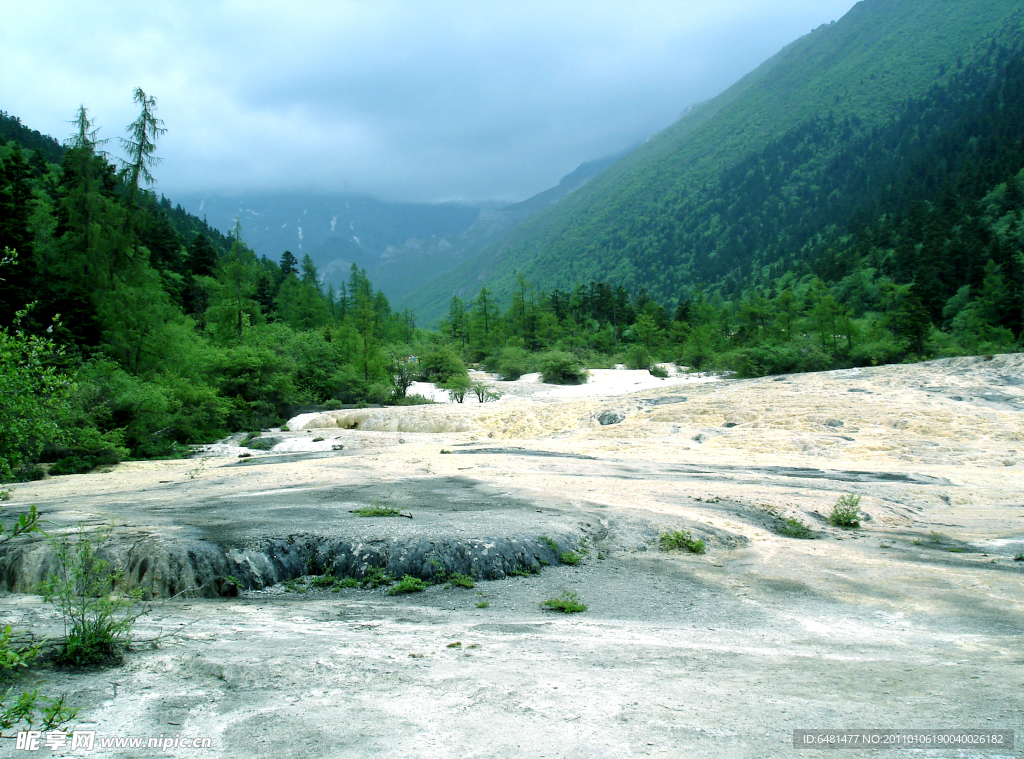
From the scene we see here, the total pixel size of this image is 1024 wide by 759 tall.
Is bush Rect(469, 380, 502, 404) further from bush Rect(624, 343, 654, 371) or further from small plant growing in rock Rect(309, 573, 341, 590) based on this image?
small plant growing in rock Rect(309, 573, 341, 590)

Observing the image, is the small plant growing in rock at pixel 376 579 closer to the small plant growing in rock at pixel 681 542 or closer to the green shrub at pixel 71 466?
the small plant growing in rock at pixel 681 542

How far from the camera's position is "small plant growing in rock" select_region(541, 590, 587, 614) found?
24.1 ft

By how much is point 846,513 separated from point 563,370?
38.7 meters

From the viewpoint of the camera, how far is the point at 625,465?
61.4 feet

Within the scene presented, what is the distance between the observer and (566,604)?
7.38 m

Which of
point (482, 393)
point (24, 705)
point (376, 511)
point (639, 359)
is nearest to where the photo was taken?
point (24, 705)

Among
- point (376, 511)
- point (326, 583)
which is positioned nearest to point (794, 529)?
point (376, 511)

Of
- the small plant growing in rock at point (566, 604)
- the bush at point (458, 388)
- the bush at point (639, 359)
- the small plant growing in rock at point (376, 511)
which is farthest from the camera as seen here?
the bush at point (639, 359)

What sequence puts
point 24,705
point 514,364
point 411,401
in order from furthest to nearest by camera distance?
point 514,364 → point 411,401 → point 24,705

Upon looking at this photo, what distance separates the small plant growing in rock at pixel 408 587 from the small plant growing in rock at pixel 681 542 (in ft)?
14.5

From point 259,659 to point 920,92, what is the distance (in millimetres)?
173900

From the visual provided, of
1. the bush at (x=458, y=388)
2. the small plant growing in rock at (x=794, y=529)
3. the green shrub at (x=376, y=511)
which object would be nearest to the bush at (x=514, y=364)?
the bush at (x=458, y=388)

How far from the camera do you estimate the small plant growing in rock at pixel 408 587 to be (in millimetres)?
7980

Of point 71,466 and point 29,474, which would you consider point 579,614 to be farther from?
point 71,466
